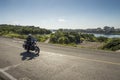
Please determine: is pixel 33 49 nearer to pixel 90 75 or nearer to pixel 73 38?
pixel 90 75

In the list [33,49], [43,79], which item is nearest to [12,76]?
[43,79]

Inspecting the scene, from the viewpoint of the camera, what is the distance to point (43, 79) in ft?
17.1

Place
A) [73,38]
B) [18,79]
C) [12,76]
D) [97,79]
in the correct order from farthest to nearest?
[73,38] → [12,76] → [18,79] → [97,79]

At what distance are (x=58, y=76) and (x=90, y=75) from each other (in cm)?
133

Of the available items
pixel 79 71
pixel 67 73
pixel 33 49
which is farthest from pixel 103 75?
pixel 33 49

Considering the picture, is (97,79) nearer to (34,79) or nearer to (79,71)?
(79,71)

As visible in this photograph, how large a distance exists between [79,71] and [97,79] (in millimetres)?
1142

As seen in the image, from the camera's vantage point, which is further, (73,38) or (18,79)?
(73,38)

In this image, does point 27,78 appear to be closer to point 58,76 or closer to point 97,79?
point 58,76

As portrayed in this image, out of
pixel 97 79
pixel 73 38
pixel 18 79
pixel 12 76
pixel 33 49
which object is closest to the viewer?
pixel 97 79

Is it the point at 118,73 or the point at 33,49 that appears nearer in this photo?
the point at 118,73

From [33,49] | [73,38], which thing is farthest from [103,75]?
[73,38]

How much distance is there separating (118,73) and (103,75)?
742 millimetres

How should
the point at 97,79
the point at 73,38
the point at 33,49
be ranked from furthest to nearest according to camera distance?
the point at 73,38
the point at 33,49
the point at 97,79
